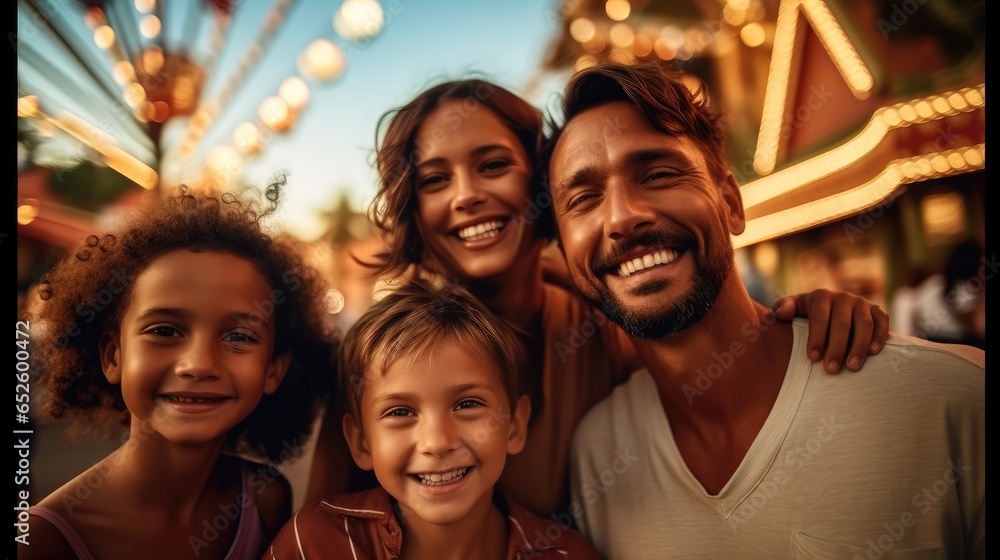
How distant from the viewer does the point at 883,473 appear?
59.6 inches

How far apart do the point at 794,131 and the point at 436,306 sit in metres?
4.12

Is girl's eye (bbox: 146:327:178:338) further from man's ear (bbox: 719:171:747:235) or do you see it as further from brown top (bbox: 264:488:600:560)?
man's ear (bbox: 719:171:747:235)

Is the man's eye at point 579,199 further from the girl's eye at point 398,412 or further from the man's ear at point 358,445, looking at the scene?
the man's ear at point 358,445

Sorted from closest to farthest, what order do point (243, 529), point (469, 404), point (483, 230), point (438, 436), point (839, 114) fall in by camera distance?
1. point (438, 436)
2. point (469, 404)
3. point (243, 529)
4. point (483, 230)
5. point (839, 114)

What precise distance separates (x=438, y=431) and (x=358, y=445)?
1.21 feet

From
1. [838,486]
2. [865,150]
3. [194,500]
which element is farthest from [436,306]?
[865,150]

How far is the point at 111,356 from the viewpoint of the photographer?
165 cm

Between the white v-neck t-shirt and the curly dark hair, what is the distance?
50.9 inches

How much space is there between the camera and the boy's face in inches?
58.7

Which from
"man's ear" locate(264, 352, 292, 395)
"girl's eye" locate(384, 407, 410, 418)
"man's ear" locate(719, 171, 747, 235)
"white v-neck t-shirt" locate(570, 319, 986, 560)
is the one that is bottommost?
"white v-neck t-shirt" locate(570, 319, 986, 560)

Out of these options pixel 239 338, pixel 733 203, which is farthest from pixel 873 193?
pixel 239 338

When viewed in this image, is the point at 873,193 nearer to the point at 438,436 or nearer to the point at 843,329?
the point at 843,329

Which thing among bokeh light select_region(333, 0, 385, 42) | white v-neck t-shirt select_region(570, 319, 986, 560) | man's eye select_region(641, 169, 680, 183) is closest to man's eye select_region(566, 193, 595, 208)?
man's eye select_region(641, 169, 680, 183)
